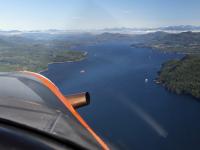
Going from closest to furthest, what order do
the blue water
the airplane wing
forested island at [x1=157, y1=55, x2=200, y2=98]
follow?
the airplane wing, the blue water, forested island at [x1=157, y1=55, x2=200, y2=98]

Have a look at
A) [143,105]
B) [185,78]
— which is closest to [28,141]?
[143,105]

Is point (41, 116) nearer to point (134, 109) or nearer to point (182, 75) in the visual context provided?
point (134, 109)

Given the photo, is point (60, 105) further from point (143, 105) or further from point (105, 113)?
point (143, 105)

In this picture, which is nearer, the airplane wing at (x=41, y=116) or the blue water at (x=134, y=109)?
the airplane wing at (x=41, y=116)

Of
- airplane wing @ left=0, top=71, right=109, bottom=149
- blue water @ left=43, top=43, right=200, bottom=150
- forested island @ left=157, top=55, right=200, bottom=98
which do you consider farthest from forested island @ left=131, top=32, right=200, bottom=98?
airplane wing @ left=0, top=71, right=109, bottom=149

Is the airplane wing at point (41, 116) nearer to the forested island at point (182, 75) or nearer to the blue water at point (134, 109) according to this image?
the blue water at point (134, 109)

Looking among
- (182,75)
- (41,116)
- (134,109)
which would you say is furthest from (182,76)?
(41,116)

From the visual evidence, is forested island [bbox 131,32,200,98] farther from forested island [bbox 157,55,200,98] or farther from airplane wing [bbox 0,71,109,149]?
airplane wing [bbox 0,71,109,149]

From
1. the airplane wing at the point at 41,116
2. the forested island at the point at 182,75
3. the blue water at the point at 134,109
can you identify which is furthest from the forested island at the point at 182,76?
the airplane wing at the point at 41,116
